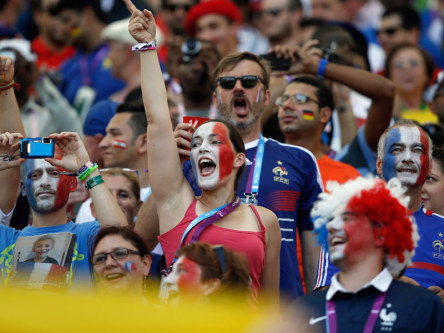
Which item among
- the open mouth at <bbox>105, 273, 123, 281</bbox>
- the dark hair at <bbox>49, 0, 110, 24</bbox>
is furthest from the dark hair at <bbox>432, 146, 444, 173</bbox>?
the dark hair at <bbox>49, 0, 110, 24</bbox>

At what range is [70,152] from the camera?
19.6 ft

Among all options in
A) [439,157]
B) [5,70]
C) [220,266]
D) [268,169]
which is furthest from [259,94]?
[220,266]

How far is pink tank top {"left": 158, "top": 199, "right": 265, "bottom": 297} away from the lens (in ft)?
17.1

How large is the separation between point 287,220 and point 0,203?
1867mm

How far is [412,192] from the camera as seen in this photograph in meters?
6.07

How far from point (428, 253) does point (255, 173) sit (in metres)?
1.18

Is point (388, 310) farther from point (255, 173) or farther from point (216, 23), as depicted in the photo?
point (216, 23)

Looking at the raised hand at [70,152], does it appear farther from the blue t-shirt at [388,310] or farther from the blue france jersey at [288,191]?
the blue t-shirt at [388,310]

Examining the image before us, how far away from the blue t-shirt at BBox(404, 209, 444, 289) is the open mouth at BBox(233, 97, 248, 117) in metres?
1.31

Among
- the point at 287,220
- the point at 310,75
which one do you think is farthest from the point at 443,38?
the point at 287,220

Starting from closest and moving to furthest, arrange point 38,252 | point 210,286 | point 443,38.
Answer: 1. point 210,286
2. point 38,252
3. point 443,38

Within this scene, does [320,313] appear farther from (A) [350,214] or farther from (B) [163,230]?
(B) [163,230]

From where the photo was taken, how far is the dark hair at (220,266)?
4.51 m

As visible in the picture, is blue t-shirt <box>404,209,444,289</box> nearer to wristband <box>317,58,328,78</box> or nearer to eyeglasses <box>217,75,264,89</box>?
eyeglasses <box>217,75,264,89</box>
